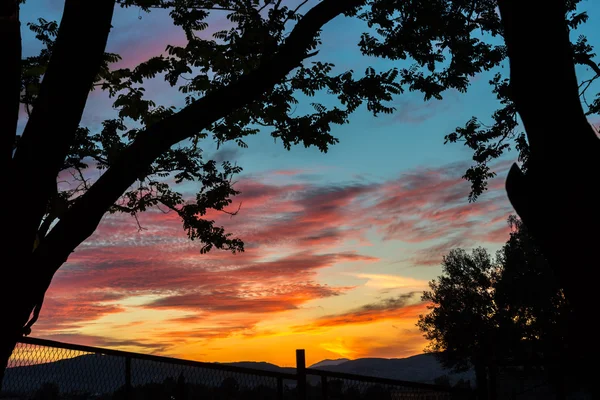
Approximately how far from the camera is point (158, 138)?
6.58m

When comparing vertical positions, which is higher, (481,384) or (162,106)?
(162,106)

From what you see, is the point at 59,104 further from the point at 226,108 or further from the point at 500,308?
the point at 500,308

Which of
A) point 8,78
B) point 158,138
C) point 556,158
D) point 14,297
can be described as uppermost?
point 8,78

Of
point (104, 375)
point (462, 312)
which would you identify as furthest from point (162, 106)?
point (462, 312)

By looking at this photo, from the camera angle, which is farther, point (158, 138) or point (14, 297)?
point (158, 138)

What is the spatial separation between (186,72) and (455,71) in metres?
5.50

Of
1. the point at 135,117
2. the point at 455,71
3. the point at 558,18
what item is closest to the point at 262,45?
the point at 135,117

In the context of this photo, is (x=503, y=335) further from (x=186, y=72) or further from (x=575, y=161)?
(x=575, y=161)

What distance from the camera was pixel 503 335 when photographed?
43312 millimetres

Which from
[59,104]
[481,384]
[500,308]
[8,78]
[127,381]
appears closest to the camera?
[59,104]

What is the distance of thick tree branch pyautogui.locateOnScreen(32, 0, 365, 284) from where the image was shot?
20.2ft

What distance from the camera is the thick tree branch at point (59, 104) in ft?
19.5

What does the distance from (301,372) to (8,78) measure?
26.4ft

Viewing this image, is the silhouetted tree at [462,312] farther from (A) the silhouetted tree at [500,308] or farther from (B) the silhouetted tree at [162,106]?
(B) the silhouetted tree at [162,106]
